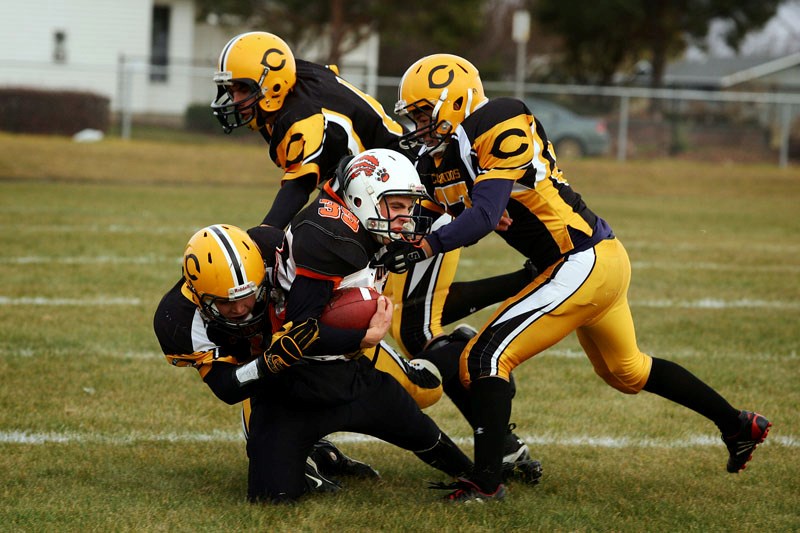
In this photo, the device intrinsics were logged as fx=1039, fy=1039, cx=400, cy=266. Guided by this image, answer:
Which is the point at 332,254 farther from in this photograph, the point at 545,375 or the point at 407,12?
the point at 407,12

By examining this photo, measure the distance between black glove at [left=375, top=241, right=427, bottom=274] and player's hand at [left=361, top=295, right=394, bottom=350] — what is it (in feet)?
0.50

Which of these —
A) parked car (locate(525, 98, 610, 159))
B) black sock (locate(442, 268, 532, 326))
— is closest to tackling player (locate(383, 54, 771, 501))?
black sock (locate(442, 268, 532, 326))

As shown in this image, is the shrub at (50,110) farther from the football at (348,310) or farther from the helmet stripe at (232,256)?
the football at (348,310)

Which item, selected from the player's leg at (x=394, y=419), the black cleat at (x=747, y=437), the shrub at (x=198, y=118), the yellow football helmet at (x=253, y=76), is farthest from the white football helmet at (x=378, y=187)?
the shrub at (x=198, y=118)

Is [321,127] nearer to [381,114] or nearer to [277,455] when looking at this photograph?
[381,114]

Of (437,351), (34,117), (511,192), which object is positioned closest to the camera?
(511,192)

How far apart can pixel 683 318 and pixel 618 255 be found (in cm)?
355

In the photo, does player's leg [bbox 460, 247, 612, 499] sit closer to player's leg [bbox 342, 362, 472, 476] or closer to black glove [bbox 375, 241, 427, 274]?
player's leg [bbox 342, 362, 472, 476]

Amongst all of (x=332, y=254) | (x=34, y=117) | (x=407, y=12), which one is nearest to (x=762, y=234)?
(x=332, y=254)

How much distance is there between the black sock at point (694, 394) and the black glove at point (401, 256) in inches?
46.7

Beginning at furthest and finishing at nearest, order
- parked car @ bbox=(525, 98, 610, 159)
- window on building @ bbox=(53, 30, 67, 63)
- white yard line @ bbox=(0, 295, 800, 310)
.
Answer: window on building @ bbox=(53, 30, 67, 63) → parked car @ bbox=(525, 98, 610, 159) → white yard line @ bbox=(0, 295, 800, 310)

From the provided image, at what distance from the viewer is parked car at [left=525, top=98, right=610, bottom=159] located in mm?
21281

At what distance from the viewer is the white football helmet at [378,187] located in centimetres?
400

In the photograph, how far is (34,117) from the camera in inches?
764
